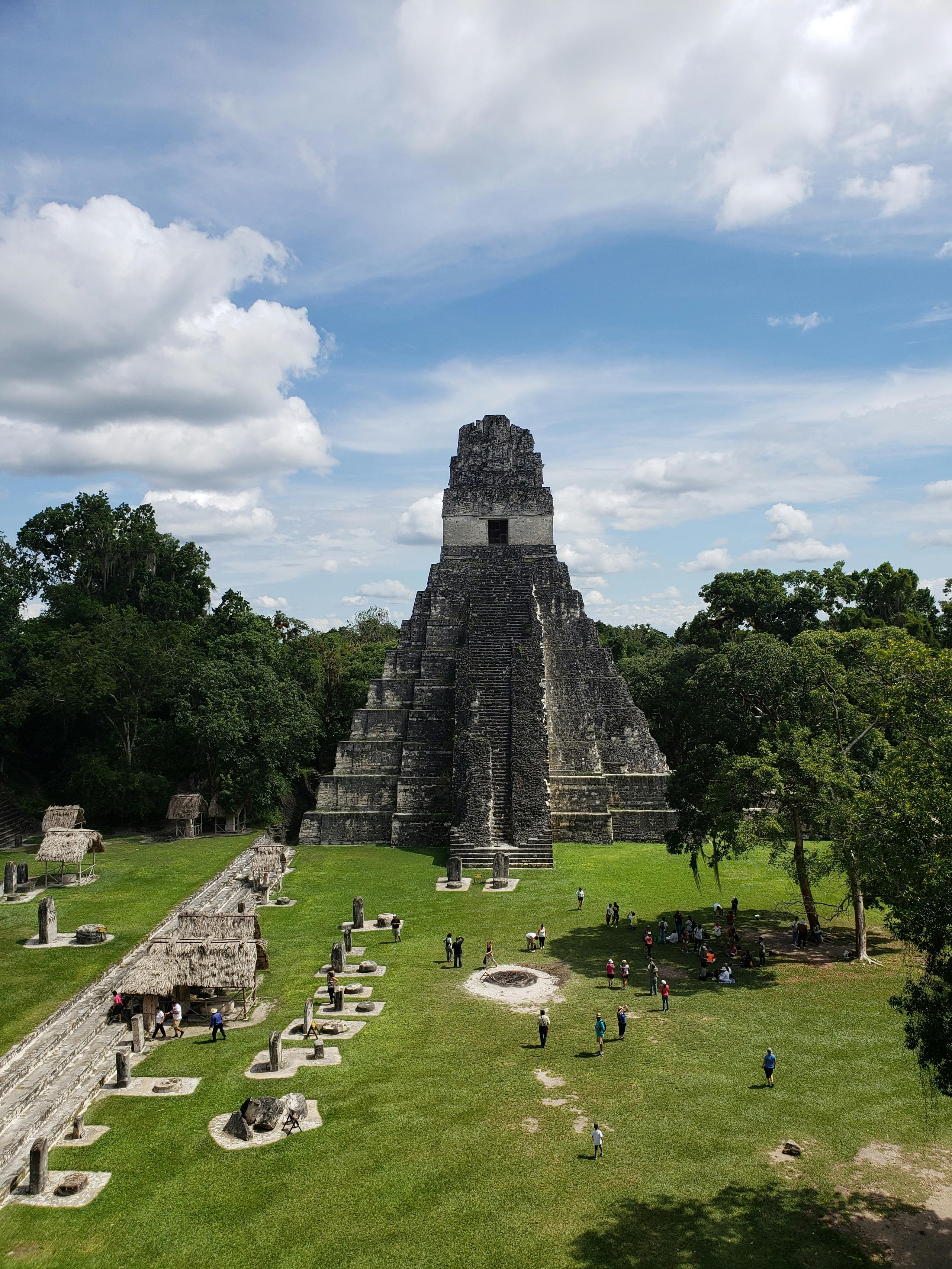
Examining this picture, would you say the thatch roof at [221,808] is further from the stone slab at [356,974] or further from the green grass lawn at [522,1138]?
the stone slab at [356,974]

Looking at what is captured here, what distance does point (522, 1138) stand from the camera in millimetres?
11727

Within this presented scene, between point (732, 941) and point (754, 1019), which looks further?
point (732, 941)

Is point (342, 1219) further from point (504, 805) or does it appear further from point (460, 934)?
point (504, 805)

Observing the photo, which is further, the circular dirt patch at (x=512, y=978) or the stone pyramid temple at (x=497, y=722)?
the stone pyramid temple at (x=497, y=722)

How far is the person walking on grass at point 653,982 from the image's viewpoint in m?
16.9

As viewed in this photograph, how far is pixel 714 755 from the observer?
67.6 feet

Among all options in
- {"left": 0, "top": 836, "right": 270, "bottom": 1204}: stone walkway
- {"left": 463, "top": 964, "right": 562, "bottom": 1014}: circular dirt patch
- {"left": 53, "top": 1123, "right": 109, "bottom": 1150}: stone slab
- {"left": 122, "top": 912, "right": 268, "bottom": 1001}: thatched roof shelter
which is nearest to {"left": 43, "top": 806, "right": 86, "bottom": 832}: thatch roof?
{"left": 0, "top": 836, "right": 270, "bottom": 1204}: stone walkway

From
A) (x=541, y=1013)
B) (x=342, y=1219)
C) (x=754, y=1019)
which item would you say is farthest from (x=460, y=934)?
(x=342, y=1219)

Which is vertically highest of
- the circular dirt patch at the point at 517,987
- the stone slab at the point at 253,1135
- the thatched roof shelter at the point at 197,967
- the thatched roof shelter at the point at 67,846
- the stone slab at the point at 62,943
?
the thatched roof shelter at the point at 67,846

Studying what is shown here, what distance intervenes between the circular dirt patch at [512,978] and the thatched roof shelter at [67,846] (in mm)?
13022

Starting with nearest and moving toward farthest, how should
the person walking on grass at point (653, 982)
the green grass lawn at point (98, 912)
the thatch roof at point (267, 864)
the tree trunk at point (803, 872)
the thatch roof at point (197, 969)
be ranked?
the thatch roof at point (197, 969), the green grass lawn at point (98, 912), the person walking on grass at point (653, 982), the tree trunk at point (803, 872), the thatch roof at point (267, 864)

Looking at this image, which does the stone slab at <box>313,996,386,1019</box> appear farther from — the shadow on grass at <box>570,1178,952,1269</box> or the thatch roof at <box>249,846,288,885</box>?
the thatch roof at <box>249,846,288,885</box>

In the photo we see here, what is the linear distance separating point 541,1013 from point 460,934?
5.91 m

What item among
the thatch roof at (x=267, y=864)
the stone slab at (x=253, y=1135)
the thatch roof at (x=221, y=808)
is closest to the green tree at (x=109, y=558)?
the thatch roof at (x=221, y=808)
